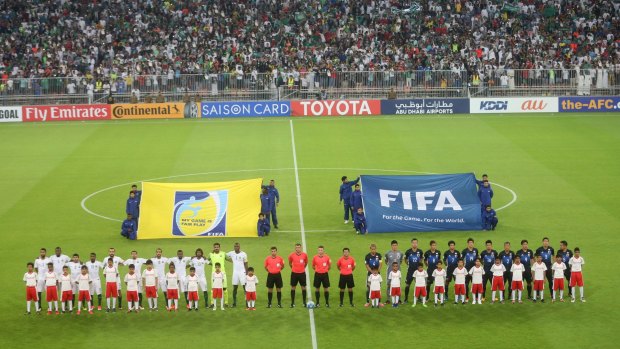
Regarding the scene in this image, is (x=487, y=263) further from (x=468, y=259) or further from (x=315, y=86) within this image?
(x=315, y=86)

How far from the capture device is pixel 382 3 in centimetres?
5788

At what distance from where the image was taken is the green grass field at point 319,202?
1939 centimetres

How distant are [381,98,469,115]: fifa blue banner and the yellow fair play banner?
2423cm

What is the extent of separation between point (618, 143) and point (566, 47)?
1492 centimetres

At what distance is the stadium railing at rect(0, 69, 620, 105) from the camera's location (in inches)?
1973

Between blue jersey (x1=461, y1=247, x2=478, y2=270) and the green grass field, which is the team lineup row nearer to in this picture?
blue jersey (x1=461, y1=247, x2=478, y2=270)

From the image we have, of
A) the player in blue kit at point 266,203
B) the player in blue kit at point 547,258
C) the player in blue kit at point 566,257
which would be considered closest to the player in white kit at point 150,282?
the player in blue kit at point 266,203

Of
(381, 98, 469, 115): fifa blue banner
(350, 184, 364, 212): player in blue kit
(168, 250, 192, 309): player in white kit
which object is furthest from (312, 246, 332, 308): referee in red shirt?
(381, 98, 469, 115): fifa blue banner

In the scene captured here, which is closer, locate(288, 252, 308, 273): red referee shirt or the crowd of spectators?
locate(288, 252, 308, 273): red referee shirt

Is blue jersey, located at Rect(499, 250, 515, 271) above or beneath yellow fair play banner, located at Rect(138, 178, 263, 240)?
beneath

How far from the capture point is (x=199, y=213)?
26.8 metres

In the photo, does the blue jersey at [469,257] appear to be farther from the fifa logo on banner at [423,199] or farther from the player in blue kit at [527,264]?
the fifa logo on banner at [423,199]

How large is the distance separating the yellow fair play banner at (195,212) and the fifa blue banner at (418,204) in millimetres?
3400

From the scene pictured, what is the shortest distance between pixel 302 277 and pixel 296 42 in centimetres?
3568
